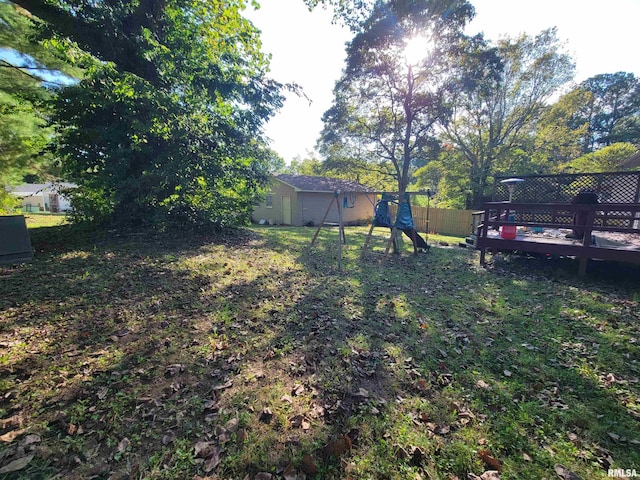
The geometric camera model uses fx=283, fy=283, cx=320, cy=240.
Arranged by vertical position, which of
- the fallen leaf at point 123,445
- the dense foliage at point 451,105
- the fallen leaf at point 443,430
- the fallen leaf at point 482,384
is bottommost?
the fallen leaf at point 482,384

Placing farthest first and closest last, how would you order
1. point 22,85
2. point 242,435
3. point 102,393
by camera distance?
point 22,85
point 102,393
point 242,435

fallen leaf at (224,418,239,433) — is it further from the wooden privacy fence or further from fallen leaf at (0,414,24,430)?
the wooden privacy fence

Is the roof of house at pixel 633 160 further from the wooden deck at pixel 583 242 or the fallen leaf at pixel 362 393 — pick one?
the fallen leaf at pixel 362 393

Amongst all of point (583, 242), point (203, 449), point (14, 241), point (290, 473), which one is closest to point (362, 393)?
point (290, 473)

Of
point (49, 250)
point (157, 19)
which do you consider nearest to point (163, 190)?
point (49, 250)

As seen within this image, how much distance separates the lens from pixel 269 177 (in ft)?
33.7

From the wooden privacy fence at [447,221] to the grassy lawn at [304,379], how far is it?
1396 centimetres

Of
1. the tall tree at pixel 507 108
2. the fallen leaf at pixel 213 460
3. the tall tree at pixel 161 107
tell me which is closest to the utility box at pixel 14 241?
the tall tree at pixel 161 107

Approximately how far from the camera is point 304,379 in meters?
2.79

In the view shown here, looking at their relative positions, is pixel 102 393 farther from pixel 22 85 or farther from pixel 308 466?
pixel 22 85

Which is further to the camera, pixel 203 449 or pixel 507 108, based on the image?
pixel 507 108

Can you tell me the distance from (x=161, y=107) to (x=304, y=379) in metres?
7.23

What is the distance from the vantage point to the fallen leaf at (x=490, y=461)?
196 centimetres

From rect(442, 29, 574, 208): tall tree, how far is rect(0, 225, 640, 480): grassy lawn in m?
17.5
